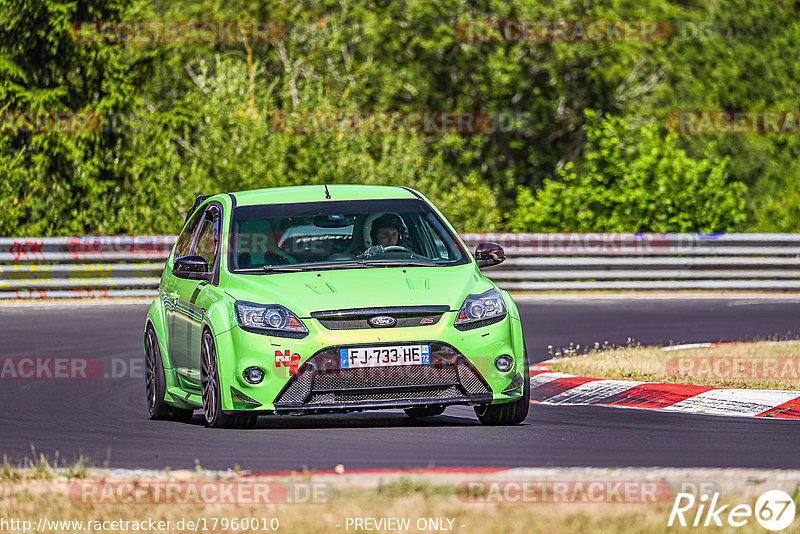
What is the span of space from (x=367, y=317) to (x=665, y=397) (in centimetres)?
341

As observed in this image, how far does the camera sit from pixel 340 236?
10.8 metres

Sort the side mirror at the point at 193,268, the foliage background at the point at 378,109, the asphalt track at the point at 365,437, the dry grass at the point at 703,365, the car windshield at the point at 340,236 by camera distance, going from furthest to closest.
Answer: the foliage background at the point at 378,109 < the dry grass at the point at 703,365 < the side mirror at the point at 193,268 < the car windshield at the point at 340,236 < the asphalt track at the point at 365,437

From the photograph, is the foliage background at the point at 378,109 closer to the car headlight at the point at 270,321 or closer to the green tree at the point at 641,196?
the green tree at the point at 641,196

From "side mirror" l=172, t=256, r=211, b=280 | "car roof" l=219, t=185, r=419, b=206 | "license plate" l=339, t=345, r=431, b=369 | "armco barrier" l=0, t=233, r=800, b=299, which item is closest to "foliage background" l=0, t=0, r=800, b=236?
"armco barrier" l=0, t=233, r=800, b=299

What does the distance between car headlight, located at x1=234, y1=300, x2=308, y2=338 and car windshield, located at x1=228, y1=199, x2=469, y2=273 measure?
2.07ft

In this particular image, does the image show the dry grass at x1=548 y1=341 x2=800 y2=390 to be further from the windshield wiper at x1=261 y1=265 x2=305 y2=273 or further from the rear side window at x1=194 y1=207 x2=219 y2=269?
the windshield wiper at x1=261 y1=265 x2=305 y2=273

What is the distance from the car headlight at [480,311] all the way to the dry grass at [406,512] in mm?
2711

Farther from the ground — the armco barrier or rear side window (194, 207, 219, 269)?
rear side window (194, 207, 219, 269)

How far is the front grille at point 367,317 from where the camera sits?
30.9 feet

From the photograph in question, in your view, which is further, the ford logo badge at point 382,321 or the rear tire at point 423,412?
the rear tire at point 423,412

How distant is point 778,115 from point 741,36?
23.0ft

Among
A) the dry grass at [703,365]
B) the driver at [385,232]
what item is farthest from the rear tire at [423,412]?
the dry grass at [703,365]

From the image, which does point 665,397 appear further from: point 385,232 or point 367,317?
point 367,317

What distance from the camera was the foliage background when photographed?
29.5 meters
